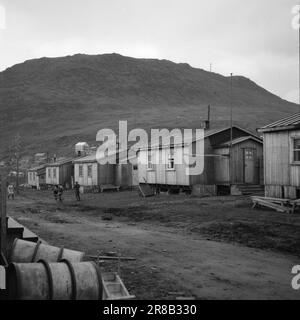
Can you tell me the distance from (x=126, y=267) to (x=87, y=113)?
4857 inches

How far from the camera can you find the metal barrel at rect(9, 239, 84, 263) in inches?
376

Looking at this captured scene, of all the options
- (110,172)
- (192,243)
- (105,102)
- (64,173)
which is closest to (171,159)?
(110,172)

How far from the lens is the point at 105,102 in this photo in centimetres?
14825

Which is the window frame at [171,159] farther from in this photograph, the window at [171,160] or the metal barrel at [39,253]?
the metal barrel at [39,253]

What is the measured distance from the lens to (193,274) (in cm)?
1091

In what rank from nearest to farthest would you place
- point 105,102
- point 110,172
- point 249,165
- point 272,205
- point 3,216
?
point 3,216
point 272,205
point 249,165
point 110,172
point 105,102

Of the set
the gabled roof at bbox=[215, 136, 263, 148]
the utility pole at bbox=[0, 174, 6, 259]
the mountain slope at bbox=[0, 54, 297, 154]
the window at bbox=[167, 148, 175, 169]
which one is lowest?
the utility pole at bbox=[0, 174, 6, 259]

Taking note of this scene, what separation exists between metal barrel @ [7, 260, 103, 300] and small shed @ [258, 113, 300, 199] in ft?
48.7

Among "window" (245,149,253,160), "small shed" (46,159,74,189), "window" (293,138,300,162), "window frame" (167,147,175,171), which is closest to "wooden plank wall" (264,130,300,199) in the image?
"window" (293,138,300,162)

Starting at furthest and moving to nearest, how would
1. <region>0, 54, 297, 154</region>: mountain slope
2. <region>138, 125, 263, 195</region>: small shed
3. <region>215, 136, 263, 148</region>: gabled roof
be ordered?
<region>0, 54, 297, 154</region>: mountain slope < <region>138, 125, 263, 195</region>: small shed < <region>215, 136, 263, 148</region>: gabled roof

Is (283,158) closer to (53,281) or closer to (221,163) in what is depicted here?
(221,163)

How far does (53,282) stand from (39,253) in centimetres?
244

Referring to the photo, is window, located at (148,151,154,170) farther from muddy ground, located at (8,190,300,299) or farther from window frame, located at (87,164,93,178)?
window frame, located at (87,164,93,178)

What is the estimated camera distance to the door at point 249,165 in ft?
98.1
